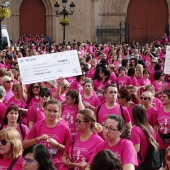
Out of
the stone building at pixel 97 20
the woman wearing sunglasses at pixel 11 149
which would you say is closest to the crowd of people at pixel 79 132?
the woman wearing sunglasses at pixel 11 149

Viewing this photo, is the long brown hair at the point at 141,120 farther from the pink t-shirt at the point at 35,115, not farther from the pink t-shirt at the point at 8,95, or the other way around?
the pink t-shirt at the point at 8,95

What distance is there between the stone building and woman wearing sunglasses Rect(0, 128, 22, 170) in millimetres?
32076

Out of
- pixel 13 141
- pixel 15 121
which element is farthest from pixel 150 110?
pixel 13 141

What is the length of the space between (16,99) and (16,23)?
30.5 meters

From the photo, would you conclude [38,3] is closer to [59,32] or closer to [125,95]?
[59,32]

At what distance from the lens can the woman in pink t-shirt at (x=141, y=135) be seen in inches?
280

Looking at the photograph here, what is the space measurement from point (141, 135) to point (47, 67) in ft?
12.6

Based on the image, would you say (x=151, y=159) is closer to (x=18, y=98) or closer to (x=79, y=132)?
(x=79, y=132)

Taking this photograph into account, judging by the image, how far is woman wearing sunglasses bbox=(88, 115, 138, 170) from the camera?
239 inches

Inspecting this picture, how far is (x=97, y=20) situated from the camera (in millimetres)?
40031

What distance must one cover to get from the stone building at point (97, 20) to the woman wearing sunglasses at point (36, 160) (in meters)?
32.9

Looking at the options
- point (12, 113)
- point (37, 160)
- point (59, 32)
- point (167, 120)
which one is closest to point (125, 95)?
point (167, 120)

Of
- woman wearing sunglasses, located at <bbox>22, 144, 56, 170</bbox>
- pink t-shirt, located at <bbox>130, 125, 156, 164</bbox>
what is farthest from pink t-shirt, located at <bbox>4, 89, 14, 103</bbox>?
woman wearing sunglasses, located at <bbox>22, 144, 56, 170</bbox>

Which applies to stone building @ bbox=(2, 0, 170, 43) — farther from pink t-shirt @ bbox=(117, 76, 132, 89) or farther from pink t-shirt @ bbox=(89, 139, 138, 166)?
pink t-shirt @ bbox=(89, 139, 138, 166)
